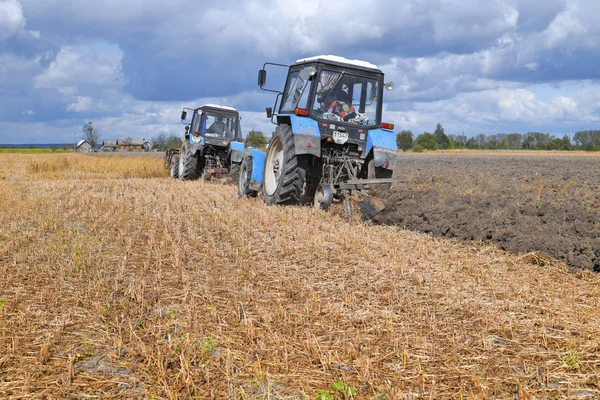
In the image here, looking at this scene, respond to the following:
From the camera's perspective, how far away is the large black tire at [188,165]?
48.8 feet

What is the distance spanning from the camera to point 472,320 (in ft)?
12.2

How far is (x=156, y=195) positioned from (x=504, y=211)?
6542mm

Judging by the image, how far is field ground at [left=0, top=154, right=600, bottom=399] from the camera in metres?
2.82

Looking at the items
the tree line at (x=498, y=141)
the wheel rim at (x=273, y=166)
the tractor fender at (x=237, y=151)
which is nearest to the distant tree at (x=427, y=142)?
the tree line at (x=498, y=141)

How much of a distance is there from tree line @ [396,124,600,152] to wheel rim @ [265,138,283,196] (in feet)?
183

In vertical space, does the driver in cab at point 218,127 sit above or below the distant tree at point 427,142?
below

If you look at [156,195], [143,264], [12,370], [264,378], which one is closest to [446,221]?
[143,264]

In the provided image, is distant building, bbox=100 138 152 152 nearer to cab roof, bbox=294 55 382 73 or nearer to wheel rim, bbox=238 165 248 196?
wheel rim, bbox=238 165 248 196

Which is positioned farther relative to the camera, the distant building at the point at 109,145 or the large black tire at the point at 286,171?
the distant building at the point at 109,145

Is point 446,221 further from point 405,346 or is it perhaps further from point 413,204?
point 405,346

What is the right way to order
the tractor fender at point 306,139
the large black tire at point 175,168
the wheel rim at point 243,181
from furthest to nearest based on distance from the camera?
1. the large black tire at point 175,168
2. the wheel rim at point 243,181
3. the tractor fender at point 306,139

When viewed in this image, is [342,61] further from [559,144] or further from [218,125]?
[559,144]

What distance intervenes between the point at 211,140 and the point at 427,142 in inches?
2375

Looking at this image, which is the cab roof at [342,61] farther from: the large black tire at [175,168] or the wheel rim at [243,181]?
the large black tire at [175,168]
